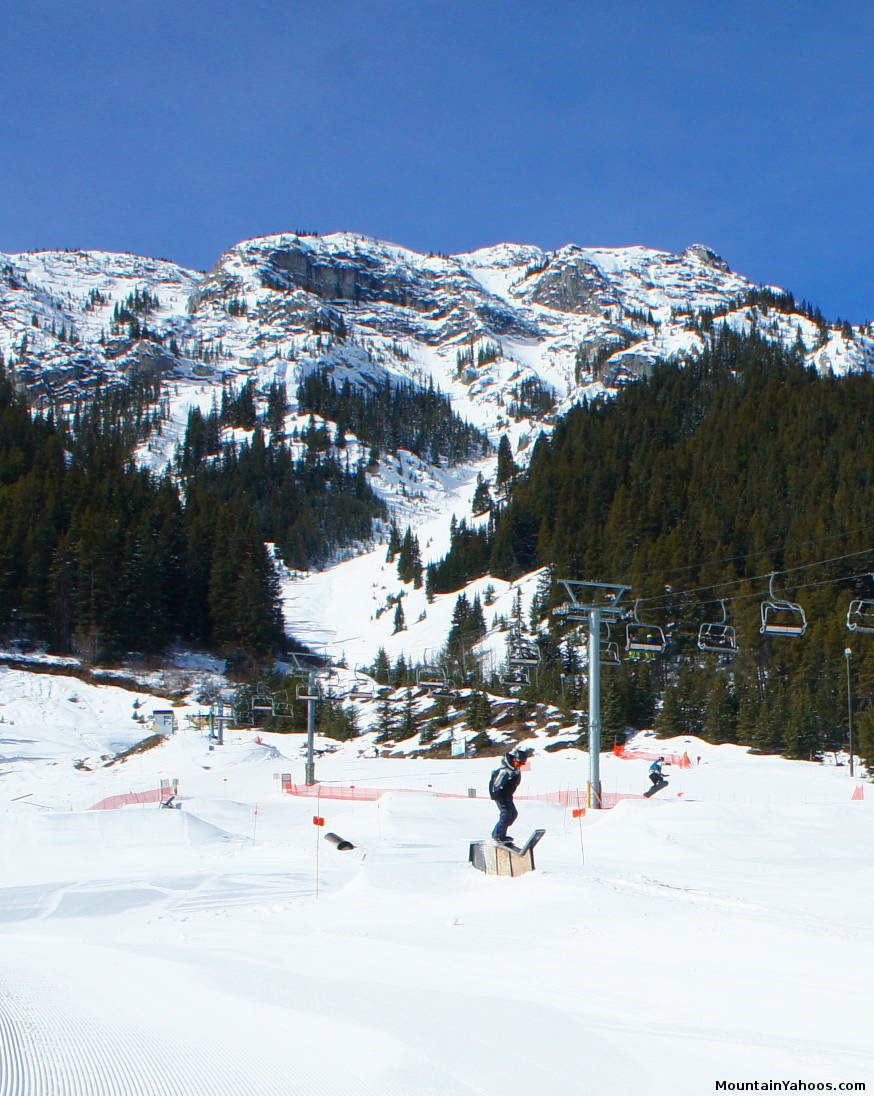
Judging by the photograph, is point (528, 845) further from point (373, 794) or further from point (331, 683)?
point (331, 683)

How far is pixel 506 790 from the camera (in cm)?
1509

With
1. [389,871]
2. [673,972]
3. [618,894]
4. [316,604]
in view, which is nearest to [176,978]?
[673,972]

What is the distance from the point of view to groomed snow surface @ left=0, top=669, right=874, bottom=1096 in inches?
231

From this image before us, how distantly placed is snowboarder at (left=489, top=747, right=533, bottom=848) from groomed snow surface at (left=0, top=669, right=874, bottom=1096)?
0.81m

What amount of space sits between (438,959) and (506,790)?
18.6ft

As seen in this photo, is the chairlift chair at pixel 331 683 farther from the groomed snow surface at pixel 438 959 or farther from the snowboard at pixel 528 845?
the snowboard at pixel 528 845

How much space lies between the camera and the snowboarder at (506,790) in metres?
14.8

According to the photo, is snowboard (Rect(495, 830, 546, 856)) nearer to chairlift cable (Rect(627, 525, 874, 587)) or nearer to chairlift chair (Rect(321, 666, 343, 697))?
chairlift chair (Rect(321, 666, 343, 697))

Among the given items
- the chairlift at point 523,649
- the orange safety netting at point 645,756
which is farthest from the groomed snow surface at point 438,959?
the chairlift at point 523,649

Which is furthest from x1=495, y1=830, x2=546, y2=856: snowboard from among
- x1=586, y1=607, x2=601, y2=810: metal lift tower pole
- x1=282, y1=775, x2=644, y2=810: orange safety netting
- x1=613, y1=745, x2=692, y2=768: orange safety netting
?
x1=613, y1=745, x2=692, y2=768: orange safety netting

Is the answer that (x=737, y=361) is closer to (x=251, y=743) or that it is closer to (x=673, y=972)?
(x=251, y=743)

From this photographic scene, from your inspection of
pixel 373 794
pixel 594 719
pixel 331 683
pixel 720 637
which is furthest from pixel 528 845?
pixel 331 683

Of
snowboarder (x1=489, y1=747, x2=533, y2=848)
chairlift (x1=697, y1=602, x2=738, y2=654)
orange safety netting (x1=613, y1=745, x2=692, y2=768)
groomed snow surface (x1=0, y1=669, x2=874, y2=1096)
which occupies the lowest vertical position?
orange safety netting (x1=613, y1=745, x2=692, y2=768)

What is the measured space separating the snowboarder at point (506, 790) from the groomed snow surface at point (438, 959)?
0.81 metres
